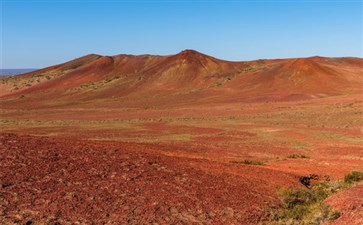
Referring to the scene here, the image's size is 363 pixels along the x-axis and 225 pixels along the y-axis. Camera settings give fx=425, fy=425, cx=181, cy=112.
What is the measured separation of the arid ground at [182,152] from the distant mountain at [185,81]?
73 centimetres

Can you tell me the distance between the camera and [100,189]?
14469mm

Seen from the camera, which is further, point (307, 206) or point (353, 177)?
point (353, 177)

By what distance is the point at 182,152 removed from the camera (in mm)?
25297

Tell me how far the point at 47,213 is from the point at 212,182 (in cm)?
666

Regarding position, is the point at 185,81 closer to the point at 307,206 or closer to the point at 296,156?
the point at 296,156

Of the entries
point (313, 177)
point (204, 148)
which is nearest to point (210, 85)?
point (204, 148)

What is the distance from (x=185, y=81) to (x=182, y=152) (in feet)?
265

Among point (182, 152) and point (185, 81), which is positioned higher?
point (185, 81)

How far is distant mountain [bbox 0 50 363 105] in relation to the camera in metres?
86.6

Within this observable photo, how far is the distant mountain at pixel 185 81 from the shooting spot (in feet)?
284

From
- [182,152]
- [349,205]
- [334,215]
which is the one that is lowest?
[182,152]

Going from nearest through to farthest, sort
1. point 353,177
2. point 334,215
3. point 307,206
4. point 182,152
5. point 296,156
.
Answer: point 334,215 → point 307,206 → point 353,177 → point 182,152 → point 296,156

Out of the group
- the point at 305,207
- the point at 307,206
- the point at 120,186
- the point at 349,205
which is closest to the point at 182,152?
the point at 120,186

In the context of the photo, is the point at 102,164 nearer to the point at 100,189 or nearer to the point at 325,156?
the point at 100,189
